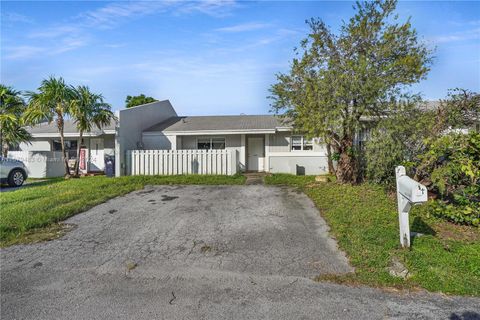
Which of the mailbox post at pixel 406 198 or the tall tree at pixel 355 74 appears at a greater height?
the tall tree at pixel 355 74

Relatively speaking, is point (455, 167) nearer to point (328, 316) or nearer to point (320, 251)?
point (320, 251)

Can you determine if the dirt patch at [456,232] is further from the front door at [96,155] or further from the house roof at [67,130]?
the front door at [96,155]

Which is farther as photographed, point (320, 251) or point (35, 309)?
point (320, 251)

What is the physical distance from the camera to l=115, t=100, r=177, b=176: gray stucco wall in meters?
14.8

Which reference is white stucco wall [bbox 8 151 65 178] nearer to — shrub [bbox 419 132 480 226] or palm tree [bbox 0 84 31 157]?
palm tree [bbox 0 84 31 157]

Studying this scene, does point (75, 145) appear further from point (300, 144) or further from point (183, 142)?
point (300, 144)

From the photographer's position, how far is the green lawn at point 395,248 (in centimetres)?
416

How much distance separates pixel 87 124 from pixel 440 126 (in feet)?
47.7

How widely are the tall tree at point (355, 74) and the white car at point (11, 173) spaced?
12.5 m

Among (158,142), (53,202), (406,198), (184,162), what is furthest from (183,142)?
(406,198)

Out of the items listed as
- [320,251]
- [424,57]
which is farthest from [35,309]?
[424,57]

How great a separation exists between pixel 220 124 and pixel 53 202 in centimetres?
1074

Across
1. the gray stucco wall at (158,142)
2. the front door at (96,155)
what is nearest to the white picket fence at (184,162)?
the gray stucco wall at (158,142)

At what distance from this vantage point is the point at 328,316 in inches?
132
